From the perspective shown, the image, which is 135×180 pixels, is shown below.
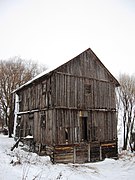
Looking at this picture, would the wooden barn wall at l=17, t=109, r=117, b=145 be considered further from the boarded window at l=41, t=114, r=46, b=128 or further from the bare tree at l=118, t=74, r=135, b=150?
the bare tree at l=118, t=74, r=135, b=150

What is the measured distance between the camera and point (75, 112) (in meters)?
16.1

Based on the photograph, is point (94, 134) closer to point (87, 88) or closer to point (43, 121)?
point (87, 88)

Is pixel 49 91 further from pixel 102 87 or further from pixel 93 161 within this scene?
pixel 93 161

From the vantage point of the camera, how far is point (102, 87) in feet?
60.1

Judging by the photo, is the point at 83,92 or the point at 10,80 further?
the point at 10,80

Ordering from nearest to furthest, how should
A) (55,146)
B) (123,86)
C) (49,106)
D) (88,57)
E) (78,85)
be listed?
(55,146) → (49,106) → (78,85) → (88,57) → (123,86)

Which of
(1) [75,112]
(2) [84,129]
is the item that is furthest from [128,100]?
(1) [75,112]

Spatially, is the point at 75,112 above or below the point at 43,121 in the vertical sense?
above

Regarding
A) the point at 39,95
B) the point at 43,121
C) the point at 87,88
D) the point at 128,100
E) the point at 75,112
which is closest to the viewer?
the point at 75,112

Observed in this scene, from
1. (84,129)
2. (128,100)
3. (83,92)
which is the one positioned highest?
(83,92)

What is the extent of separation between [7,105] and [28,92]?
1429cm

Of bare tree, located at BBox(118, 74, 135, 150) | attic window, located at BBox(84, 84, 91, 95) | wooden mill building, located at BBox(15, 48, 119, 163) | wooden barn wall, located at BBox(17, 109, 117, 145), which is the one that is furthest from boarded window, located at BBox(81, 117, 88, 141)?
bare tree, located at BBox(118, 74, 135, 150)

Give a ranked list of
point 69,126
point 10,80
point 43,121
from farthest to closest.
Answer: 1. point 10,80
2. point 43,121
3. point 69,126

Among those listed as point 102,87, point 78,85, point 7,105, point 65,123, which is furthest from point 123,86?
point 7,105
